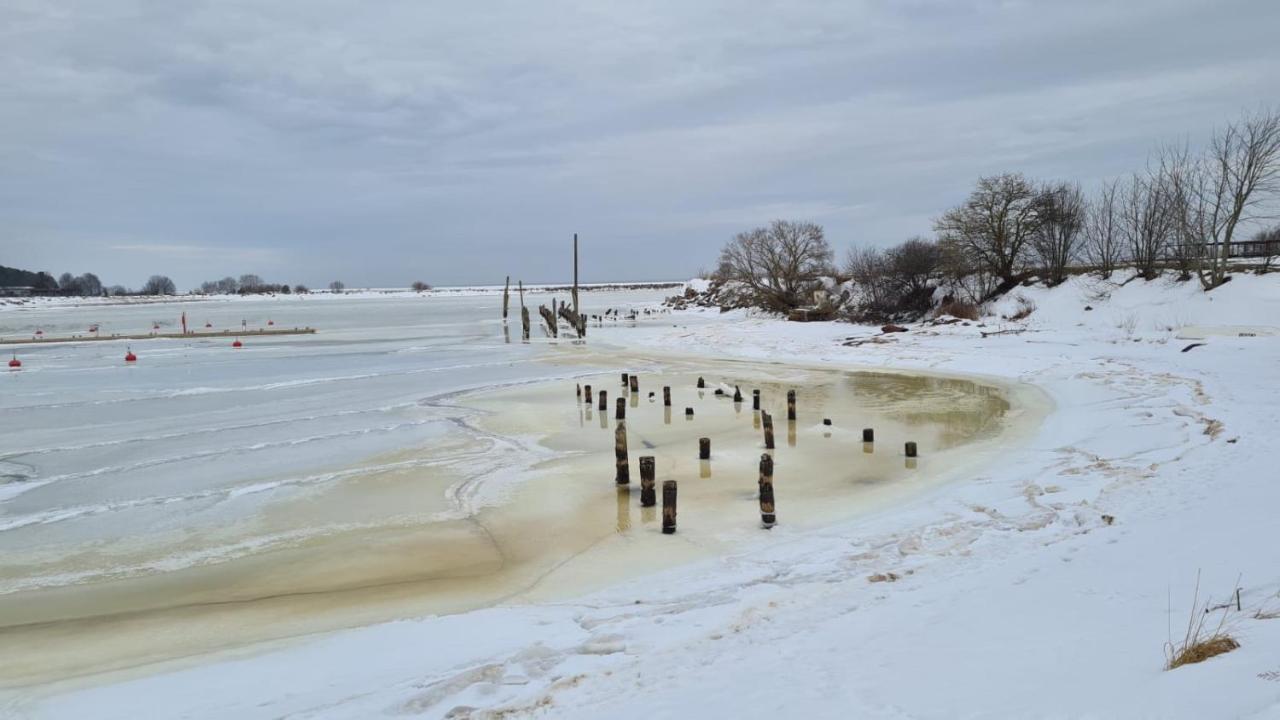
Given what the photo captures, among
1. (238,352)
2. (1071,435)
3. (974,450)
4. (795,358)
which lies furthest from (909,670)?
(238,352)

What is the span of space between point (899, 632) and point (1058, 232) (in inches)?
1289

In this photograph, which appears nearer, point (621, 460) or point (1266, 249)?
point (621, 460)

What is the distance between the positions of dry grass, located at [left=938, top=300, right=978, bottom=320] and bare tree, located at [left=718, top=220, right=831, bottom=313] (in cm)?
1294

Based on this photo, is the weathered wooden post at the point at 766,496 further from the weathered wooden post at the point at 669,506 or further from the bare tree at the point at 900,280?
the bare tree at the point at 900,280

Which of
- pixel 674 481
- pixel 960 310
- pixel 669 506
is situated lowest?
pixel 669 506

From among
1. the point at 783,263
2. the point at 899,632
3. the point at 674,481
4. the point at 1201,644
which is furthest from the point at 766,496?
the point at 783,263

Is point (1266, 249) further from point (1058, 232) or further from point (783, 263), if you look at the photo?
point (783, 263)

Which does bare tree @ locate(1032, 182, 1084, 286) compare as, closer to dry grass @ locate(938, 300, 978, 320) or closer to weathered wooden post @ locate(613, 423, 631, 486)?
dry grass @ locate(938, 300, 978, 320)

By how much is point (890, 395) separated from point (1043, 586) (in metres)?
12.6

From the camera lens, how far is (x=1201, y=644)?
3.95m

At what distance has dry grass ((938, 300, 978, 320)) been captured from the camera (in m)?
31.9

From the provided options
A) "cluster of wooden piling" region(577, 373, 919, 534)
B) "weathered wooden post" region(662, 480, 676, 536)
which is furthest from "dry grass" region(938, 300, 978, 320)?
"weathered wooden post" region(662, 480, 676, 536)

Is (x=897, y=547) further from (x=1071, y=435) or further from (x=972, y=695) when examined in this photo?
(x=1071, y=435)

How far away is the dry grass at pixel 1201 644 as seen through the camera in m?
3.85
